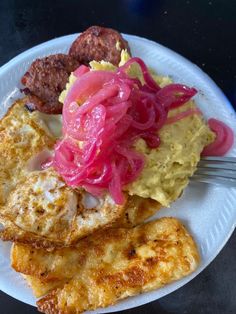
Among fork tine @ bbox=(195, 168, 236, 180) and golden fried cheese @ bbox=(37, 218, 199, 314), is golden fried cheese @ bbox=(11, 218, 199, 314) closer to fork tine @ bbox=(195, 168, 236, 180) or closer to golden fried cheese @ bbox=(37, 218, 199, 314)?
golden fried cheese @ bbox=(37, 218, 199, 314)

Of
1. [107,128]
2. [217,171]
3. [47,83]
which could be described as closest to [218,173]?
[217,171]

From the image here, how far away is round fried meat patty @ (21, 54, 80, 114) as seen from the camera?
236cm

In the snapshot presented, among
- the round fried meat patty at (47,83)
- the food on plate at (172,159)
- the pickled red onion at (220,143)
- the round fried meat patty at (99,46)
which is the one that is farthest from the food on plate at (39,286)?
the round fried meat patty at (99,46)

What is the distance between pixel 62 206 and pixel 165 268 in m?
0.50

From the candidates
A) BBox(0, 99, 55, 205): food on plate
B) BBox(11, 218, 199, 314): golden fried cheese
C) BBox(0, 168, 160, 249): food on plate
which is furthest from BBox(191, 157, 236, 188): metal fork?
BBox(0, 99, 55, 205): food on plate

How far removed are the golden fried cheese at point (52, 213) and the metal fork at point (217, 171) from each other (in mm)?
391

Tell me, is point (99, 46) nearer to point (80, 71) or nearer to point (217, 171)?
point (80, 71)

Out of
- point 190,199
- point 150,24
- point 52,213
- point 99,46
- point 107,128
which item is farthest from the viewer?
point 150,24

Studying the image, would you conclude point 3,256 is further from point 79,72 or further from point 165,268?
point 79,72

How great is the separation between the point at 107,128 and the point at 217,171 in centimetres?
54

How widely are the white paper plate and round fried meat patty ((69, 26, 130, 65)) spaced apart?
0.14 meters

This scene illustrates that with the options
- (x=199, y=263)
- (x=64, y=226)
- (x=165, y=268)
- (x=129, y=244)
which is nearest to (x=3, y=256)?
(x=64, y=226)

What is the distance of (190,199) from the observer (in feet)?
7.50

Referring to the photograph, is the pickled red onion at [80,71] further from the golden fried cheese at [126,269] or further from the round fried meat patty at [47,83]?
the golden fried cheese at [126,269]
